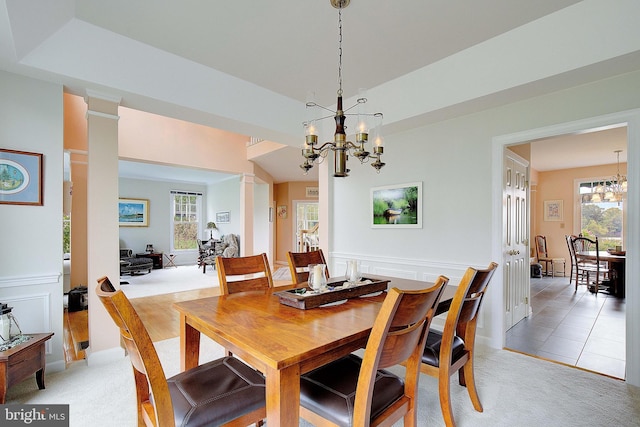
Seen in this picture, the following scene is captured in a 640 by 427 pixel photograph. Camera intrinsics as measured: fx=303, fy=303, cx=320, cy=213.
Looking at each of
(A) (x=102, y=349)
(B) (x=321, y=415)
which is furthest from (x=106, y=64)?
(B) (x=321, y=415)

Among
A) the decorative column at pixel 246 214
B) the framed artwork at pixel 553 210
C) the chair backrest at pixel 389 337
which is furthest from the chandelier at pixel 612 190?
the decorative column at pixel 246 214

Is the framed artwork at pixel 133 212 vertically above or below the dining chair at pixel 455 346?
above

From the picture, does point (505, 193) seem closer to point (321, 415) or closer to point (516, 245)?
point (516, 245)

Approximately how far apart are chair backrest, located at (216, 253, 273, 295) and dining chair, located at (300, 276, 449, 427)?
36.2 inches

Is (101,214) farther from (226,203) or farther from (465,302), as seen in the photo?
(226,203)

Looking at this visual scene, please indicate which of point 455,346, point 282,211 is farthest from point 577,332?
point 282,211

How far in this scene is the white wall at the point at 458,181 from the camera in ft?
8.45

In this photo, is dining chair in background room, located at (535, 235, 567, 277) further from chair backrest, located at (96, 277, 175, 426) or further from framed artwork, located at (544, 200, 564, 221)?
chair backrest, located at (96, 277, 175, 426)

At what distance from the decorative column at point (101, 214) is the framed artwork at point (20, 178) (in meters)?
0.33

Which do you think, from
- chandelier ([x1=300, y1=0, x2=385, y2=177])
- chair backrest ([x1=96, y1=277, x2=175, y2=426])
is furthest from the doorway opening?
chair backrest ([x1=96, y1=277, x2=175, y2=426])

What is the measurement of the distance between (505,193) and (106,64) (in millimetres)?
3890

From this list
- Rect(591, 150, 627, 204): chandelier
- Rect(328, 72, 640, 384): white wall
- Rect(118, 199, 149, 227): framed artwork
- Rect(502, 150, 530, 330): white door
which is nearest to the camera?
Rect(328, 72, 640, 384): white wall

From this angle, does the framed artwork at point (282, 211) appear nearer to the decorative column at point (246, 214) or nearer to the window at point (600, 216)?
the decorative column at point (246, 214)

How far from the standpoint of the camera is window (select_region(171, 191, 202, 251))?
372 inches
